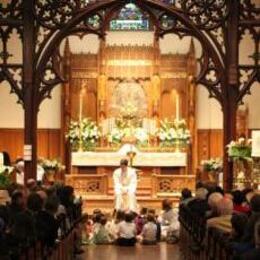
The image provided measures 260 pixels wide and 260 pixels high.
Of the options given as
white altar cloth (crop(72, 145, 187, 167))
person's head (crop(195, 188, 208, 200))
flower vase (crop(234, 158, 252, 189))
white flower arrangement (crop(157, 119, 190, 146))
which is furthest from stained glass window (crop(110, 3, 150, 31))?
person's head (crop(195, 188, 208, 200))

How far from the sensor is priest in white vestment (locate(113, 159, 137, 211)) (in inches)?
731

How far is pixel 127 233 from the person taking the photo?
15.1m

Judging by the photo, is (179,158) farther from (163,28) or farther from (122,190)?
(163,28)

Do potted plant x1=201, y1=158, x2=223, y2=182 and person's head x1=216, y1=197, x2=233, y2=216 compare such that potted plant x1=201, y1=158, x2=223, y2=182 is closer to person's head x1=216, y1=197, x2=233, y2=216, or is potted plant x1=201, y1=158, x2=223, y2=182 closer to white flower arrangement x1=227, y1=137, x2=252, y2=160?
white flower arrangement x1=227, y1=137, x2=252, y2=160

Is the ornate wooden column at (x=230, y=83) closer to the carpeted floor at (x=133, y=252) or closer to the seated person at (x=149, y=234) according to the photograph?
the seated person at (x=149, y=234)

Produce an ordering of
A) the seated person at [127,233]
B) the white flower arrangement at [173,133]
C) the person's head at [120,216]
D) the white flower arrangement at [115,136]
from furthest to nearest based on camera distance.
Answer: the white flower arrangement at [173,133]
the white flower arrangement at [115,136]
the person's head at [120,216]
the seated person at [127,233]

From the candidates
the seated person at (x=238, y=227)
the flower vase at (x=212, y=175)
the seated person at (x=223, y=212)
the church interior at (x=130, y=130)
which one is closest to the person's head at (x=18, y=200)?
the church interior at (x=130, y=130)

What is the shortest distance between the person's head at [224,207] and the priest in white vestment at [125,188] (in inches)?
364

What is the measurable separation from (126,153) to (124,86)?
435 centimetres

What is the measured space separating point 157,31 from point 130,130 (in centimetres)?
806

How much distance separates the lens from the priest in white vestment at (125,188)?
60.9 feet

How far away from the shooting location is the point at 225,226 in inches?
333

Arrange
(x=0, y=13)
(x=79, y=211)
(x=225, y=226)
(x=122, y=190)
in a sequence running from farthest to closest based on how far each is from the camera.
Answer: (x=122, y=190) → (x=0, y=13) → (x=79, y=211) → (x=225, y=226)

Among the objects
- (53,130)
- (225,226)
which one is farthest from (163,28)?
(53,130)
